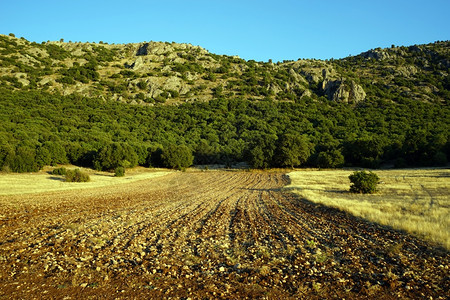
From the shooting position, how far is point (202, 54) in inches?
7205

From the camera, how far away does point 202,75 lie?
151m

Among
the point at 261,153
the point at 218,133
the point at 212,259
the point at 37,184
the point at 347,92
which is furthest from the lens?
the point at 347,92

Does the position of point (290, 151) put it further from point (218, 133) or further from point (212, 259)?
point (212, 259)

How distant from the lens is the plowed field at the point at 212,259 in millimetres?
6305

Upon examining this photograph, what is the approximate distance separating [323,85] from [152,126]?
307ft

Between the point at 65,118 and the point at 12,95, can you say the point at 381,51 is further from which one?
the point at 12,95

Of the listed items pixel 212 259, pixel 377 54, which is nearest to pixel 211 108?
pixel 212 259

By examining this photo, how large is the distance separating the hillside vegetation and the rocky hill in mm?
733

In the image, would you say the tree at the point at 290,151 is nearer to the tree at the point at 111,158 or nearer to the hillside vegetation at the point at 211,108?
the hillside vegetation at the point at 211,108

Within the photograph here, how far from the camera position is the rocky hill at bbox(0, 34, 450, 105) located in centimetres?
11575

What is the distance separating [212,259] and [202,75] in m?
151

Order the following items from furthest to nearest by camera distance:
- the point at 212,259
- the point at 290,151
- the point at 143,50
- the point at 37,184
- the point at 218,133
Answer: the point at 143,50 < the point at 218,133 < the point at 290,151 < the point at 37,184 < the point at 212,259

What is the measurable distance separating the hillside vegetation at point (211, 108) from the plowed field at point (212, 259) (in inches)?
1812

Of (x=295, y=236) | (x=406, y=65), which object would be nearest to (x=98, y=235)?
(x=295, y=236)
